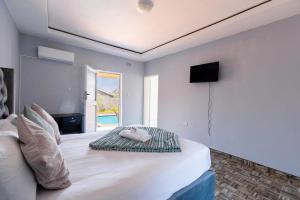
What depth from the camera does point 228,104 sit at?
9.96ft

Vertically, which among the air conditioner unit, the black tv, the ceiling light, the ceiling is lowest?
the black tv

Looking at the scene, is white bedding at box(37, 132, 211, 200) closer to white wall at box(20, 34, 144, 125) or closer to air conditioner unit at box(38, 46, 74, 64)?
white wall at box(20, 34, 144, 125)

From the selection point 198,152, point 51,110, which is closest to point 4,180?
point 198,152

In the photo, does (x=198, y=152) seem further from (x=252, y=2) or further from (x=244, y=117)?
(x=252, y=2)

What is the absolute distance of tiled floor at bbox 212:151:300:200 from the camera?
1.85 meters

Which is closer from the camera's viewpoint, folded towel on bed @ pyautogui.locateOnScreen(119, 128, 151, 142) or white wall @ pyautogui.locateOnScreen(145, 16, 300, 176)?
folded towel on bed @ pyautogui.locateOnScreen(119, 128, 151, 142)

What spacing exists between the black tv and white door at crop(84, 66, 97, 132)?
2.51 metres

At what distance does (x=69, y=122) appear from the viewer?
3375mm

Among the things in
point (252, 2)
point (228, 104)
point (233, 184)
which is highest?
point (252, 2)

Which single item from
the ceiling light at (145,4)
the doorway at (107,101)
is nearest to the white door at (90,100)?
the ceiling light at (145,4)

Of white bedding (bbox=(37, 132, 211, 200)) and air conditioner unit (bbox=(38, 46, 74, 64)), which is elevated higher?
air conditioner unit (bbox=(38, 46, 74, 64))

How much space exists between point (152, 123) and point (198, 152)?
4.30 m

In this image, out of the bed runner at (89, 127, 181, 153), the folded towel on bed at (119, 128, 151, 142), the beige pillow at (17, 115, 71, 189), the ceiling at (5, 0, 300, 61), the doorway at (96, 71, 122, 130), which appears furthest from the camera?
the doorway at (96, 71, 122, 130)

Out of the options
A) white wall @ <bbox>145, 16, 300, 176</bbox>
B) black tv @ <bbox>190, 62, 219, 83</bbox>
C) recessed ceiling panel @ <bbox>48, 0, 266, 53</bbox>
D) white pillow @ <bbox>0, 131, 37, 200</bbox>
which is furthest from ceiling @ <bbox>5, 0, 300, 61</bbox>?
white pillow @ <bbox>0, 131, 37, 200</bbox>
